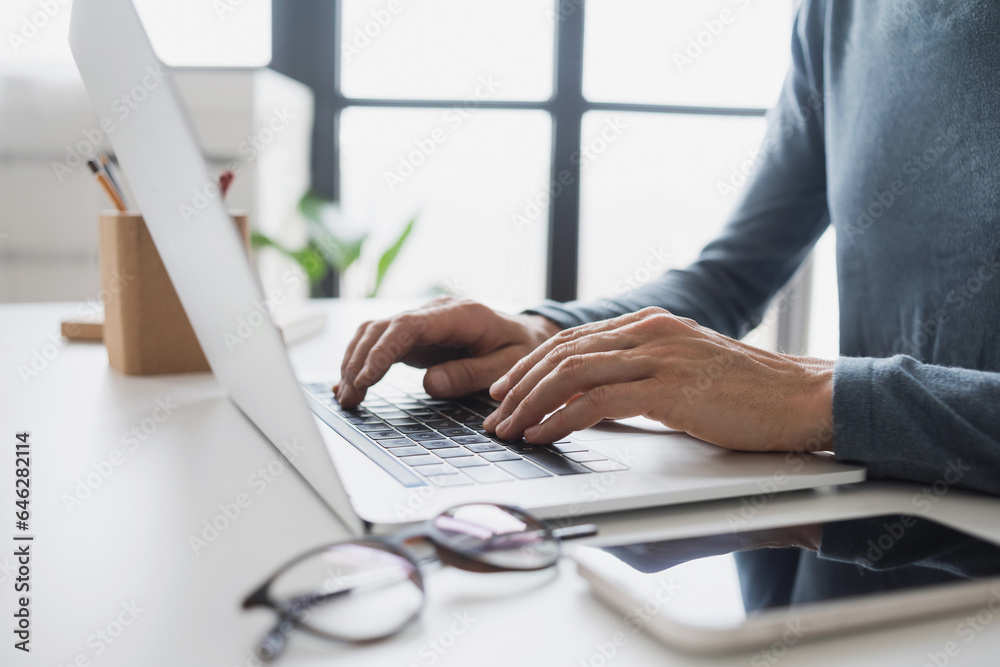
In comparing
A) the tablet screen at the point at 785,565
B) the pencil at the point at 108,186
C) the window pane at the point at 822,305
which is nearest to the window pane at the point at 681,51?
the window pane at the point at 822,305

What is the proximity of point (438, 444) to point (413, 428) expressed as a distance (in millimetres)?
60

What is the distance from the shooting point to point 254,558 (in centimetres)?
40

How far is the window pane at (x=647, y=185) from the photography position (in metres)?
3.36

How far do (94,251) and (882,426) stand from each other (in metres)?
2.62

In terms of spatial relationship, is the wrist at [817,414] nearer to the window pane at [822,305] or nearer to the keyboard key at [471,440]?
the keyboard key at [471,440]

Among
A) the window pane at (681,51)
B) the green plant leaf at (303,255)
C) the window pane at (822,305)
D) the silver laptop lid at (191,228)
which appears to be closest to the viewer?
the silver laptop lid at (191,228)

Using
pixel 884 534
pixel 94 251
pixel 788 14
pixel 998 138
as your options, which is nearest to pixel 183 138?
pixel 884 534

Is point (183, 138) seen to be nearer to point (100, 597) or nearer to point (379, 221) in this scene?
point (100, 597)

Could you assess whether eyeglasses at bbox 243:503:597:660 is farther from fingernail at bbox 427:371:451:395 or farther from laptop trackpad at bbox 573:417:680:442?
fingernail at bbox 427:371:451:395

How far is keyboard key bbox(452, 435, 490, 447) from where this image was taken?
1.92 ft

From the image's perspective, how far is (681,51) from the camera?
3.32 m

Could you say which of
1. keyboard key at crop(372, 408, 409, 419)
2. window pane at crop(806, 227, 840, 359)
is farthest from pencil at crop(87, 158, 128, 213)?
window pane at crop(806, 227, 840, 359)

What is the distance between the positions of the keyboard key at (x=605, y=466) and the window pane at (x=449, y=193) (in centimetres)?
261

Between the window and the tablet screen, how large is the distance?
110 inches
